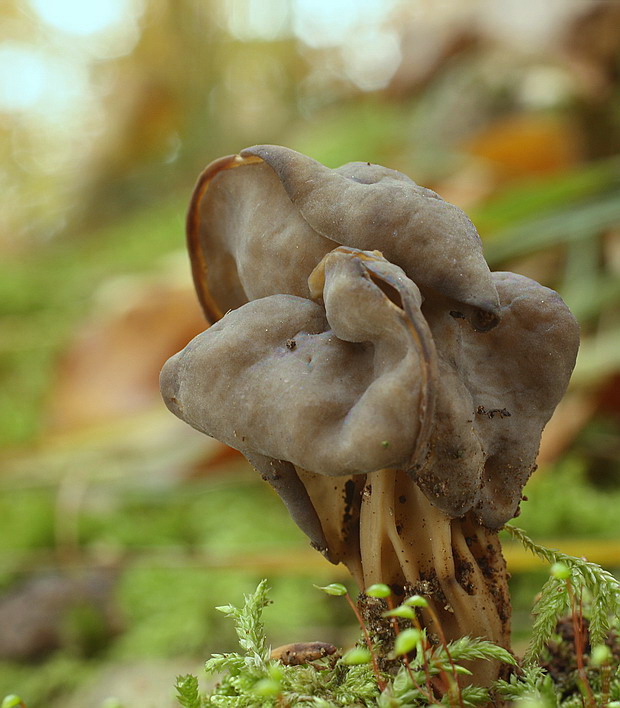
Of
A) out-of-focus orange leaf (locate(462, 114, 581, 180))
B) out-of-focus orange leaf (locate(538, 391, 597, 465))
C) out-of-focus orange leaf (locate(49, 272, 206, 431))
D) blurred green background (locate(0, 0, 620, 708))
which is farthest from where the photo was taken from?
out-of-focus orange leaf (locate(462, 114, 581, 180))

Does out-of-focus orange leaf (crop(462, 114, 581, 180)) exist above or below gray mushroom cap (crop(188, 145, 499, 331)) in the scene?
above

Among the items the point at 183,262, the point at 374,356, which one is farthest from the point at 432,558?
the point at 183,262

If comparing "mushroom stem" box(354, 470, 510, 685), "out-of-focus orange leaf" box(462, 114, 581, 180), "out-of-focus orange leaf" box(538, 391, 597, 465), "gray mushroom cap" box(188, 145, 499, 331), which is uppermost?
"out-of-focus orange leaf" box(462, 114, 581, 180)

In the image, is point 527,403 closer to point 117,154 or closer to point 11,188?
point 117,154

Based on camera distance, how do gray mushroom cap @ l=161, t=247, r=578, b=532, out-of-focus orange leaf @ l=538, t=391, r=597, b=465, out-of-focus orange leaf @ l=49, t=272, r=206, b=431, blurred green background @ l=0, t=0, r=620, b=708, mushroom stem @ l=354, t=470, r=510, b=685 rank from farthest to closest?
out-of-focus orange leaf @ l=49, t=272, r=206, b=431 → out-of-focus orange leaf @ l=538, t=391, r=597, b=465 → blurred green background @ l=0, t=0, r=620, b=708 → mushroom stem @ l=354, t=470, r=510, b=685 → gray mushroom cap @ l=161, t=247, r=578, b=532

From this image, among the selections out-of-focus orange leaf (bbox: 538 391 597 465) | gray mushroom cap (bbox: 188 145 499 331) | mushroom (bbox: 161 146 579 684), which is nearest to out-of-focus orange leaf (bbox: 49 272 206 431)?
out-of-focus orange leaf (bbox: 538 391 597 465)

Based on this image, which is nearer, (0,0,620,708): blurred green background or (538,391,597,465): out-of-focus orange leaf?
(0,0,620,708): blurred green background

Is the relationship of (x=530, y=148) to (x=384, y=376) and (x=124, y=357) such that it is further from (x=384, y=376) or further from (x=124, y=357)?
(x=384, y=376)

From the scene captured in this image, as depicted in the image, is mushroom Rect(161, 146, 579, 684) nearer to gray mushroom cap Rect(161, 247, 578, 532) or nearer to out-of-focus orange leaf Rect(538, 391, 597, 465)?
gray mushroom cap Rect(161, 247, 578, 532)
